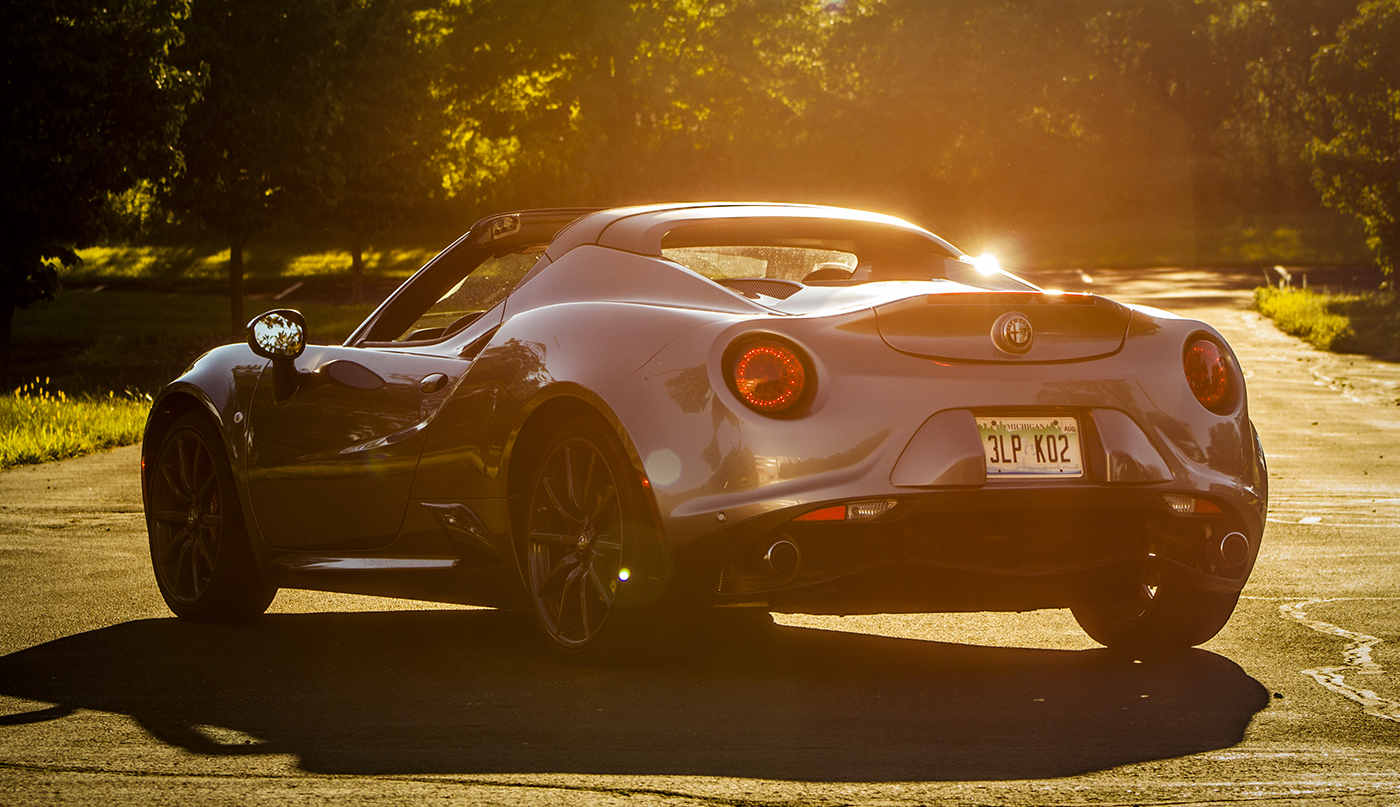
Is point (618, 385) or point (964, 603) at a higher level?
point (618, 385)

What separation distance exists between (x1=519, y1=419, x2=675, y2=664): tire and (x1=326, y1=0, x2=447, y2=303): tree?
84.6ft

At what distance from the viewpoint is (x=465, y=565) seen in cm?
540

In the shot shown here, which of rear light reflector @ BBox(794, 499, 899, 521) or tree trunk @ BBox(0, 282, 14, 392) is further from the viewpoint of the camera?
tree trunk @ BBox(0, 282, 14, 392)

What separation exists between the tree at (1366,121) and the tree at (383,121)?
1802 centimetres

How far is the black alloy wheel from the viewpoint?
476cm

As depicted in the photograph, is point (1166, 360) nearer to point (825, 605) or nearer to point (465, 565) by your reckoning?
point (825, 605)

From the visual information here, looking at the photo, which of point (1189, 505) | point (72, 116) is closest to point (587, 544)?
point (1189, 505)

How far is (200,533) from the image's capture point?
649 cm

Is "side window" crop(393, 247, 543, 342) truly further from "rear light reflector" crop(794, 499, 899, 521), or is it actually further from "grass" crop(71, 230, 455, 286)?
"grass" crop(71, 230, 455, 286)

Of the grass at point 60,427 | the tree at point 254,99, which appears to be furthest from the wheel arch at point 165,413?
the tree at point 254,99

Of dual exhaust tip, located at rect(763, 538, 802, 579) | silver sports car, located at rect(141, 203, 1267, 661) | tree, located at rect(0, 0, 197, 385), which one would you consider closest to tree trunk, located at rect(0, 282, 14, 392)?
tree, located at rect(0, 0, 197, 385)

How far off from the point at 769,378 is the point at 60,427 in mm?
11474

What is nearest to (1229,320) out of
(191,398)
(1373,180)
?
(1373,180)

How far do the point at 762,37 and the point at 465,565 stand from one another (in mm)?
47100
